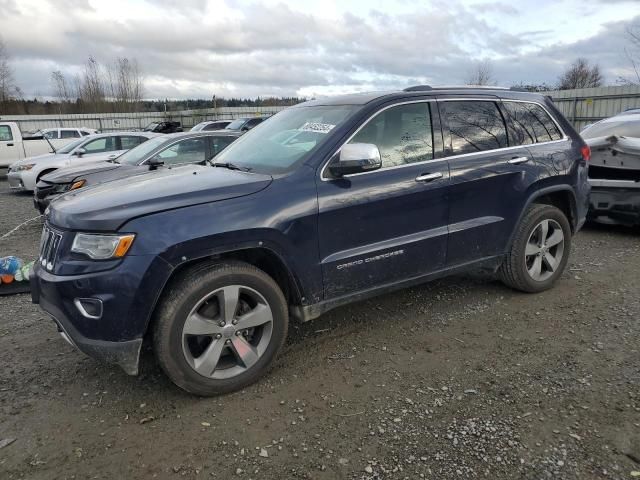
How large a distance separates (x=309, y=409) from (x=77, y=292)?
1485mm

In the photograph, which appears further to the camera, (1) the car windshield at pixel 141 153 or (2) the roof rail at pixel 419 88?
(1) the car windshield at pixel 141 153

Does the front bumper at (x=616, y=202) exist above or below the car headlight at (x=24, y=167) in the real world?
below

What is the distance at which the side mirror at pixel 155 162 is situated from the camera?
7102mm

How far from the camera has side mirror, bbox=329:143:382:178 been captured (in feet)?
10.5

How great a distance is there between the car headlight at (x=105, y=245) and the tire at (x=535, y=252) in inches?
Answer: 126

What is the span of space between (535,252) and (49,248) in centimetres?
392

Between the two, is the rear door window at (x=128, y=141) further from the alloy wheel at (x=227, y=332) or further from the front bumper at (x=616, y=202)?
the alloy wheel at (x=227, y=332)

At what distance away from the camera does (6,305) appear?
15.3ft

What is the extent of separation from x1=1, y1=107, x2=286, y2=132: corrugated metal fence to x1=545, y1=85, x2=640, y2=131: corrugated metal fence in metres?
15.4

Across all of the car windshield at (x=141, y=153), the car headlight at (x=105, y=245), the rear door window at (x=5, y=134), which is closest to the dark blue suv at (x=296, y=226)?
the car headlight at (x=105, y=245)

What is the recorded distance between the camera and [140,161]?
7.80 m

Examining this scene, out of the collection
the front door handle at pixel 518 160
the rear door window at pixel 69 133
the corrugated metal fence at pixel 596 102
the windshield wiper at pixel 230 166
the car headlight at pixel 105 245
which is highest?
the corrugated metal fence at pixel 596 102

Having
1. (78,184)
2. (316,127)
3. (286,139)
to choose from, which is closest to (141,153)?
(78,184)

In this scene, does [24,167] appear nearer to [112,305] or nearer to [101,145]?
[101,145]
